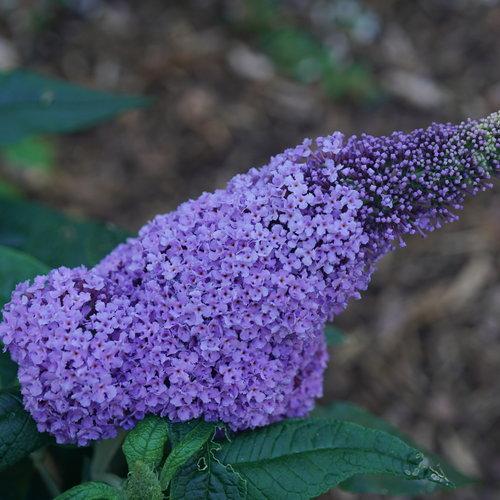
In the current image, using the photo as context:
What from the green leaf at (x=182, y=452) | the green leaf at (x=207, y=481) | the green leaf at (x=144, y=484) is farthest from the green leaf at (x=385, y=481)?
the green leaf at (x=144, y=484)

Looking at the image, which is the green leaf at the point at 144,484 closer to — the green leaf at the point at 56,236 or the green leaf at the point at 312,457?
the green leaf at the point at 312,457

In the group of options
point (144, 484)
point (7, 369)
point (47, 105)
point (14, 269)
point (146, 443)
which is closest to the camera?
point (144, 484)

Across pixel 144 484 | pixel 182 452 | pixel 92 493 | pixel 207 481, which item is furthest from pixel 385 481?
pixel 92 493

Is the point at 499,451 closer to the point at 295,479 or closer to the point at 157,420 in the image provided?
the point at 295,479

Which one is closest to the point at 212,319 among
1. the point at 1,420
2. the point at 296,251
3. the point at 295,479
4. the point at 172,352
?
the point at 172,352

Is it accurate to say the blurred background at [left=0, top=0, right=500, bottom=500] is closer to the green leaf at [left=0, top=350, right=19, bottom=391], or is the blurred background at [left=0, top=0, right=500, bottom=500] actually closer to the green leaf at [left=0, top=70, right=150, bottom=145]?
the green leaf at [left=0, top=70, right=150, bottom=145]

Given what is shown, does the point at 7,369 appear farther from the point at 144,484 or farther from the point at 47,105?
the point at 47,105

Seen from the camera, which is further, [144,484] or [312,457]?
[312,457]
